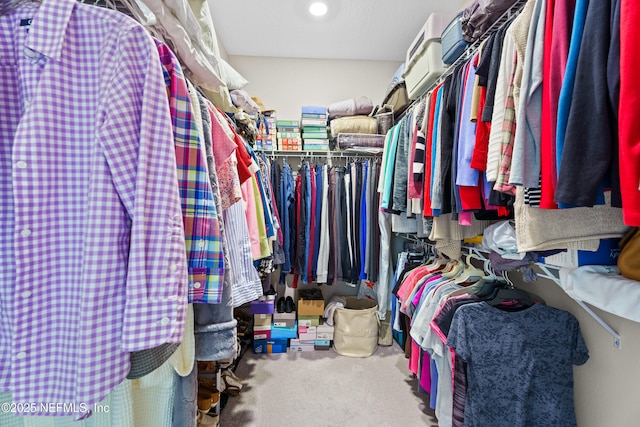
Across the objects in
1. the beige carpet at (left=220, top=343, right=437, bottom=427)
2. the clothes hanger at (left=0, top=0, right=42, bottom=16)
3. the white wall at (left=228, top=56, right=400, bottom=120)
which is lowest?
the beige carpet at (left=220, top=343, right=437, bottom=427)

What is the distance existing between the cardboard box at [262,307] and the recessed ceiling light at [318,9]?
230 centimetres

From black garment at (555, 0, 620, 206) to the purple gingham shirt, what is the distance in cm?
82

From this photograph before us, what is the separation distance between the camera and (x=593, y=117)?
552 mm

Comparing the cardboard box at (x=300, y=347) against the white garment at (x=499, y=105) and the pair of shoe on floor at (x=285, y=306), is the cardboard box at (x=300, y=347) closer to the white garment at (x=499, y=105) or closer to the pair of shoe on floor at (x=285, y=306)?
the pair of shoe on floor at (x=285, y=306)

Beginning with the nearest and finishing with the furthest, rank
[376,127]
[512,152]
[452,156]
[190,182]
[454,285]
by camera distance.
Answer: [190,182] < [512,152] < [452,156] < [454,285] < [376,127]

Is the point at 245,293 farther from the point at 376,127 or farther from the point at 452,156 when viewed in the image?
the point at 376,127

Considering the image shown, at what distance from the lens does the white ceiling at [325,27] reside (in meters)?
2.00

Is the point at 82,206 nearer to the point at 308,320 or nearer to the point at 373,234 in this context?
the point at 373,234

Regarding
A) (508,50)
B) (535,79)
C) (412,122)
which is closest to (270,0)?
(412,122)

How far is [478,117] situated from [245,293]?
103cm

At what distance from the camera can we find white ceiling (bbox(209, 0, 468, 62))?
2.00 m

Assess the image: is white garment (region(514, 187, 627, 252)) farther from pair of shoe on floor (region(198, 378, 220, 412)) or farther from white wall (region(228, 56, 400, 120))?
white wall (region(228, 56, 400, 120))

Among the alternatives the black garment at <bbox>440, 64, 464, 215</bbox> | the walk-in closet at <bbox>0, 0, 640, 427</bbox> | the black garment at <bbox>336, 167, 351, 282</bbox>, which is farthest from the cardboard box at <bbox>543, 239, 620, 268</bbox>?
the black garment at <bbox>336, 167, 351, 282</bbox>

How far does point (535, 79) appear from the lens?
714 mm
